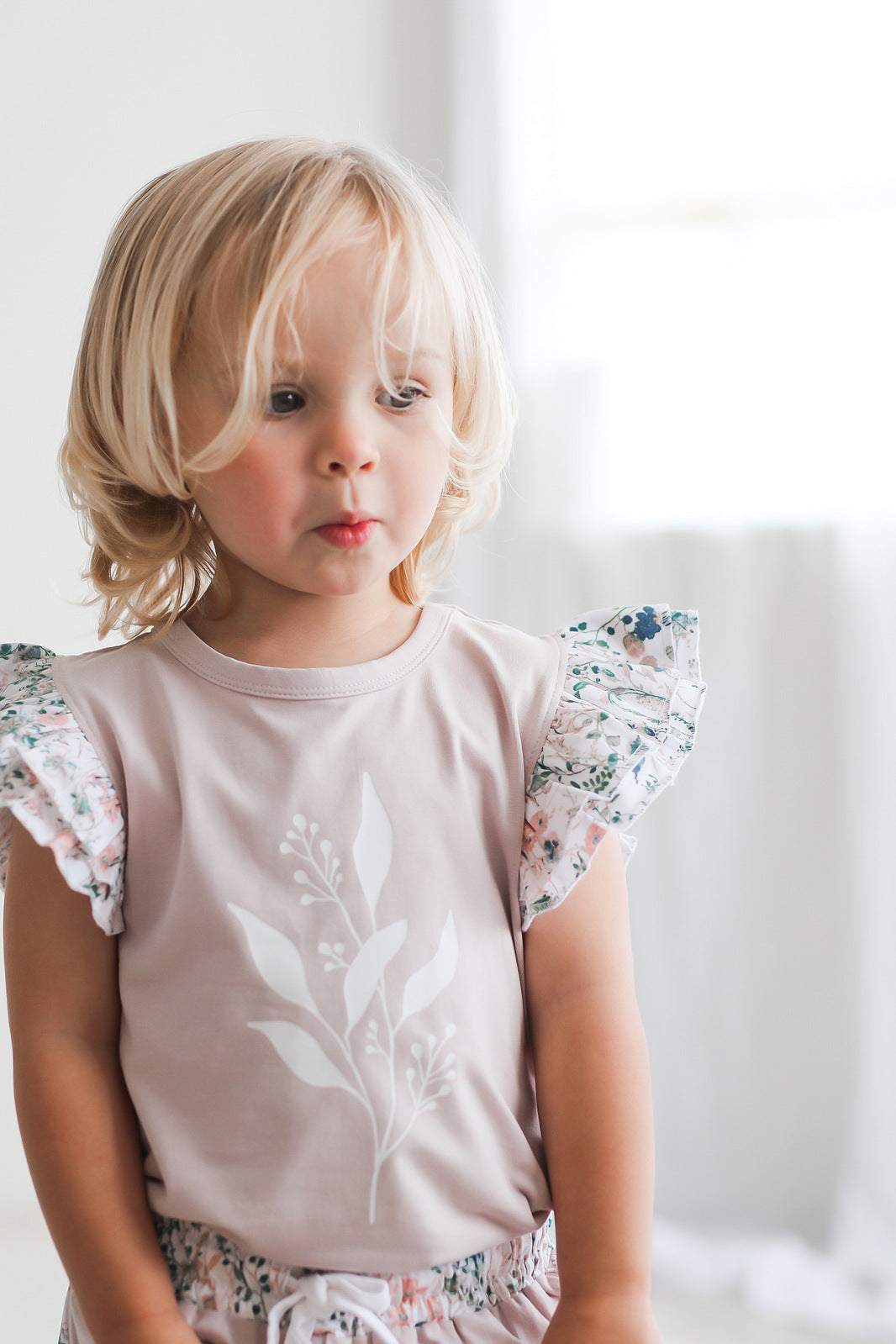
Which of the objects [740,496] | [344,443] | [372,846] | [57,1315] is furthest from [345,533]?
[57,1315]

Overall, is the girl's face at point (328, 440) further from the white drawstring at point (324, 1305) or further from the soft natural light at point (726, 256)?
the soft natural light at point (726, 256)

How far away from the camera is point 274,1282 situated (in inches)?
22.9

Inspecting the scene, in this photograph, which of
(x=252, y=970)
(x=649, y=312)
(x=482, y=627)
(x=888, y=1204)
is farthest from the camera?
(x=649, y=312)

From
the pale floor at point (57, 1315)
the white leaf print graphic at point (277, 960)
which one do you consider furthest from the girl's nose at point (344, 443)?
the pale floor at point (57, 1315)

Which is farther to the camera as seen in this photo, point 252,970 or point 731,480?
point 731,480

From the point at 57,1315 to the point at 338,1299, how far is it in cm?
92

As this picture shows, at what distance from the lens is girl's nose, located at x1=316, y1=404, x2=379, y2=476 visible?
59 centimetres

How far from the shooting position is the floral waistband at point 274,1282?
582 mm

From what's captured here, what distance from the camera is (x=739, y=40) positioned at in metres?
1.34

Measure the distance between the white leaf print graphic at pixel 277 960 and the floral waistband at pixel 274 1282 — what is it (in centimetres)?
13

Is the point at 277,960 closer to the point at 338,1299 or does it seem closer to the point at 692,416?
the point at 338,1299

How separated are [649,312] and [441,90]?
395mm

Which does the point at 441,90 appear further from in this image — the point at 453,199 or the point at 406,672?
the point at 406,672

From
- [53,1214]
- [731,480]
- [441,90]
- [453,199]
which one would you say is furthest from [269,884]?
[441,90]
